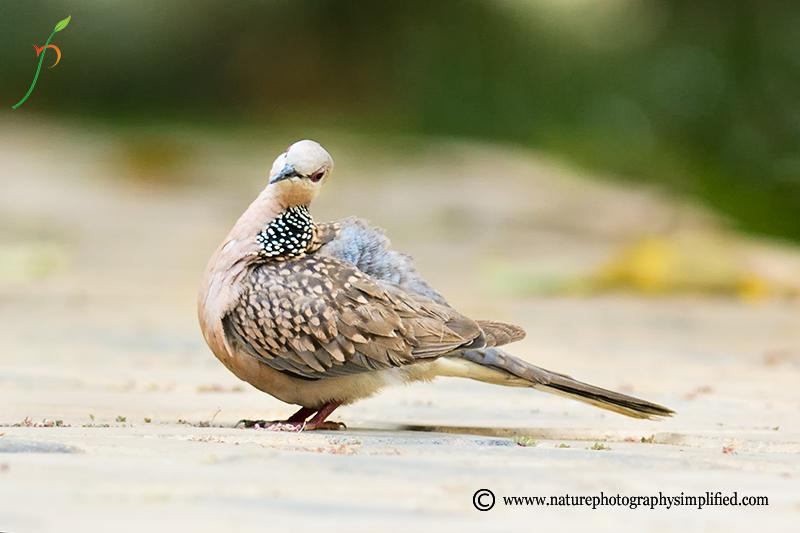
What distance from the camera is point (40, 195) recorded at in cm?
1352

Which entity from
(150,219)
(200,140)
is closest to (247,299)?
(150,219)

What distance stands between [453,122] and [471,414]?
1330 centimetres

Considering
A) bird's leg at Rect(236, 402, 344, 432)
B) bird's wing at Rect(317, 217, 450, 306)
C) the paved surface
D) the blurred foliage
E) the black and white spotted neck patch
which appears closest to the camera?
the paved surface

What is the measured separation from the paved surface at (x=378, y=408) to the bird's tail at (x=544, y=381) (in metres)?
0.12

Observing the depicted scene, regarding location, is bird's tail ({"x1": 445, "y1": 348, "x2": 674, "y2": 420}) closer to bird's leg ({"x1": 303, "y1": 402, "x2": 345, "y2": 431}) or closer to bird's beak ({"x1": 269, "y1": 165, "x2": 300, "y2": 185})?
bird's leg ({"x1": 303, "y1": 402, "x2": 345, "y2": 431})

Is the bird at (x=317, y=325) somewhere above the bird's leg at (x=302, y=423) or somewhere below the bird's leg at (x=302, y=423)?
above

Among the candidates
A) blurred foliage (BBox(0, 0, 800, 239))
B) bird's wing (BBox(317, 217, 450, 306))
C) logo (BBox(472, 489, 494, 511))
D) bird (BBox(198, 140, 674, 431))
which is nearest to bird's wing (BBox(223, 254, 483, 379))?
bird (BBox(198, 140, 674, 431))

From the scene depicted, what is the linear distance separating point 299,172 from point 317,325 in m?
0.61

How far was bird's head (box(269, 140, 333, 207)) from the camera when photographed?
3889 mm

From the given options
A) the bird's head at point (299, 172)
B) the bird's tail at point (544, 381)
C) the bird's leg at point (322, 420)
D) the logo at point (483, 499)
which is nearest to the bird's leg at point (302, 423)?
the bird's leg at point (322, 420)

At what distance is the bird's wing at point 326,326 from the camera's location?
3.72 metres

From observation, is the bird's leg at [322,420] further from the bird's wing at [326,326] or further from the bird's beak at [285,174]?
the bird's beak at [285,174]

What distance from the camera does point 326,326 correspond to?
3.73 metres

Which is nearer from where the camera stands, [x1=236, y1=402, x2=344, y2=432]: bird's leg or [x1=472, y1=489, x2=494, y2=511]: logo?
[x1=472, y1=489, x2=494, y2=511]: logo
